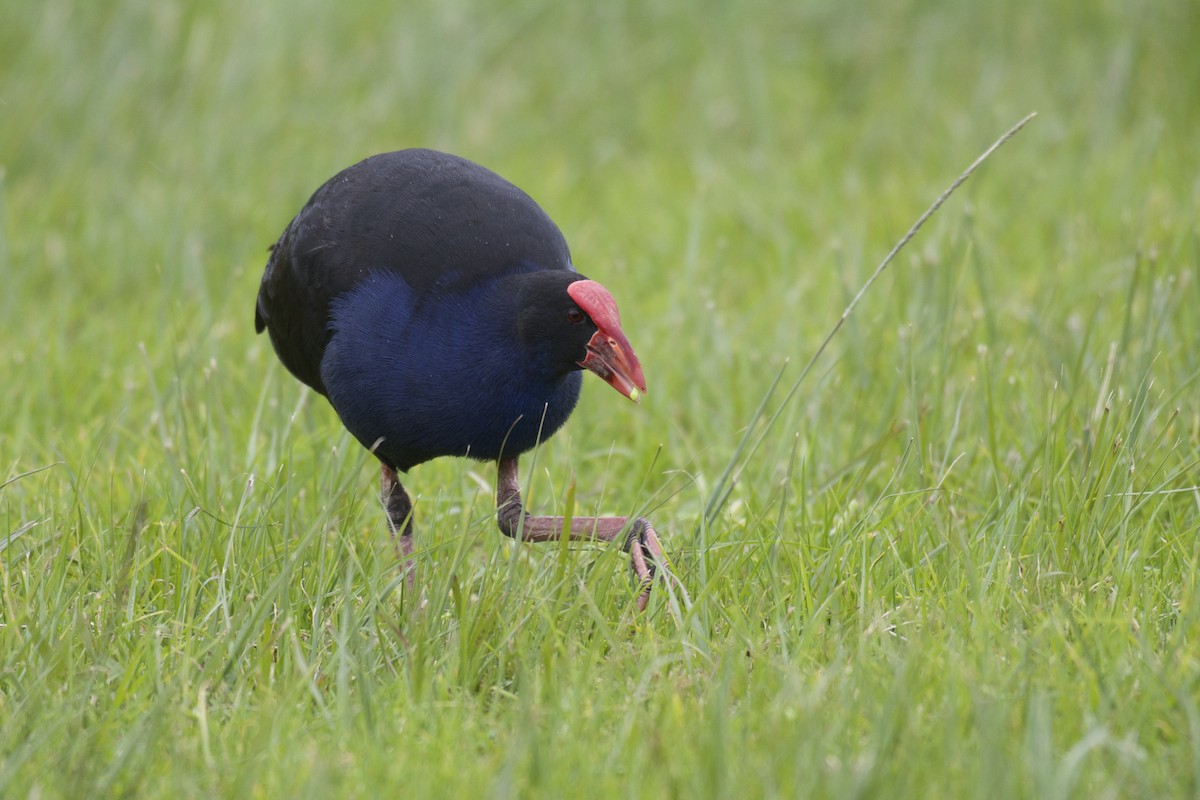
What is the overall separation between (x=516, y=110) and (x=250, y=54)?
1222 millimetres

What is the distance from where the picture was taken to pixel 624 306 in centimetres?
496

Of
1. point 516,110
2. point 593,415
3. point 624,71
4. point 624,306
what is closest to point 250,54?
point 516,110

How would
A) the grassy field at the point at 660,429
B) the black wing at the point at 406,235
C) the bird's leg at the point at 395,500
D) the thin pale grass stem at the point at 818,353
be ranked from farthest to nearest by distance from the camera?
the bird's leg at the point at 395,500 < the black wing at the point at 406,235 < the thin pale grass stem at the point at 818,353 < the grassy field at the point at 660,429

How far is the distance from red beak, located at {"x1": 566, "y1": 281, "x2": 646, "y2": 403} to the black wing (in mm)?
256

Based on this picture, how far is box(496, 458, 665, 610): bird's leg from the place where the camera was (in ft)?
9.71

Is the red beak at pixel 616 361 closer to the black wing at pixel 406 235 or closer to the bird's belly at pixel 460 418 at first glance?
the bird's belly at pixel 460 418

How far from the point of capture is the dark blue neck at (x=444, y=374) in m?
3.14

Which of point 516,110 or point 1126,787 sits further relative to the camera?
point 516,110

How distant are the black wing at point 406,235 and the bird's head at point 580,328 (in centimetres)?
18

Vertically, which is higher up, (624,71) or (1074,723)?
(624,71)

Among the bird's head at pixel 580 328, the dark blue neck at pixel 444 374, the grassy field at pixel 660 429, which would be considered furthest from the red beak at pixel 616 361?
the grassy field at pixel 660 429

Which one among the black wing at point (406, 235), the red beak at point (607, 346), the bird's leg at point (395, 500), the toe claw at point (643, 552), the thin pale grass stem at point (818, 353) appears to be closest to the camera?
the thin pale grass stem at point (818, 353)

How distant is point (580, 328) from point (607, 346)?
73mm

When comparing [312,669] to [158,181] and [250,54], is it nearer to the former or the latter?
[158,181]
